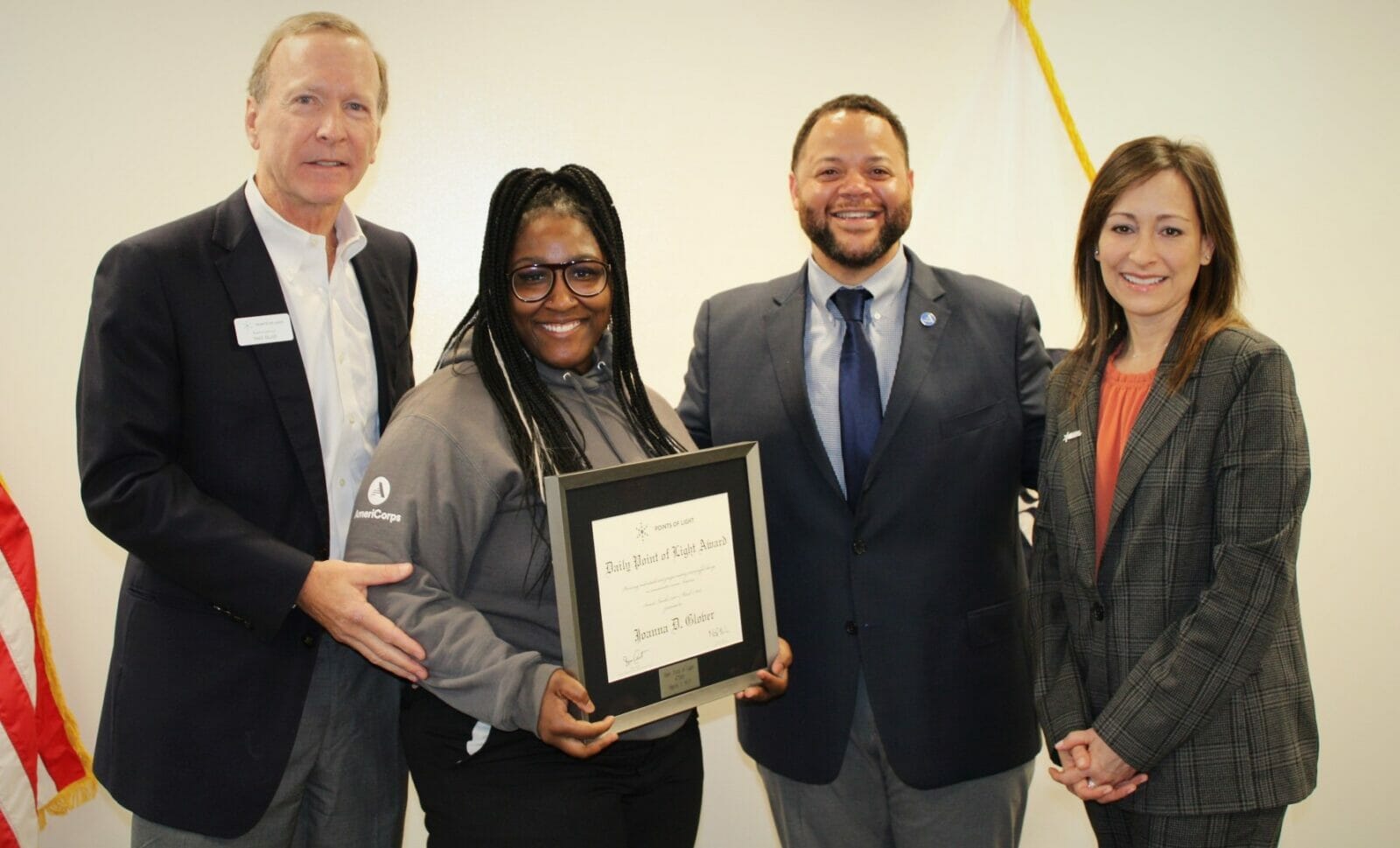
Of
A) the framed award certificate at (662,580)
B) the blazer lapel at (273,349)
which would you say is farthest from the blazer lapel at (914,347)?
the blazer lapel at (273,349)

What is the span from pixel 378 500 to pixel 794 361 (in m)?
0.94

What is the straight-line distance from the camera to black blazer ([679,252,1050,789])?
211 centimetres

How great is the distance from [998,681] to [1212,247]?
95cm

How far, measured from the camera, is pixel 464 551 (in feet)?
5.53

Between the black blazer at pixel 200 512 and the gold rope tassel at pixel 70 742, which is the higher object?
the black blazer at pixel 200 512

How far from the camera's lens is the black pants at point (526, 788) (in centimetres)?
166

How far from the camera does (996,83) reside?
3.49 meters

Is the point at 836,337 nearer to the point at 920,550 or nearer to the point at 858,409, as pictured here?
the point at 858,409

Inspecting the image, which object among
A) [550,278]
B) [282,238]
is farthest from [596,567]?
[282,238]

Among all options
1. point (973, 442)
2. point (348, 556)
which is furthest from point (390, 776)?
point (973, 442)

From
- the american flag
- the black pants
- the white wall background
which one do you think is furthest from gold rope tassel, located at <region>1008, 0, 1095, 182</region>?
the american flag

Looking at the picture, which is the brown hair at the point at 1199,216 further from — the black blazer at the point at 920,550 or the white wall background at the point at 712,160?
the white wall background at the point at 712,160

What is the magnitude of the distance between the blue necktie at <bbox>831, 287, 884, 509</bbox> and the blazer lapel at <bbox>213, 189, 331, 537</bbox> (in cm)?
103

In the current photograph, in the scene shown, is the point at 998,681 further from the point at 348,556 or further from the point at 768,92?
the point at 768,92
